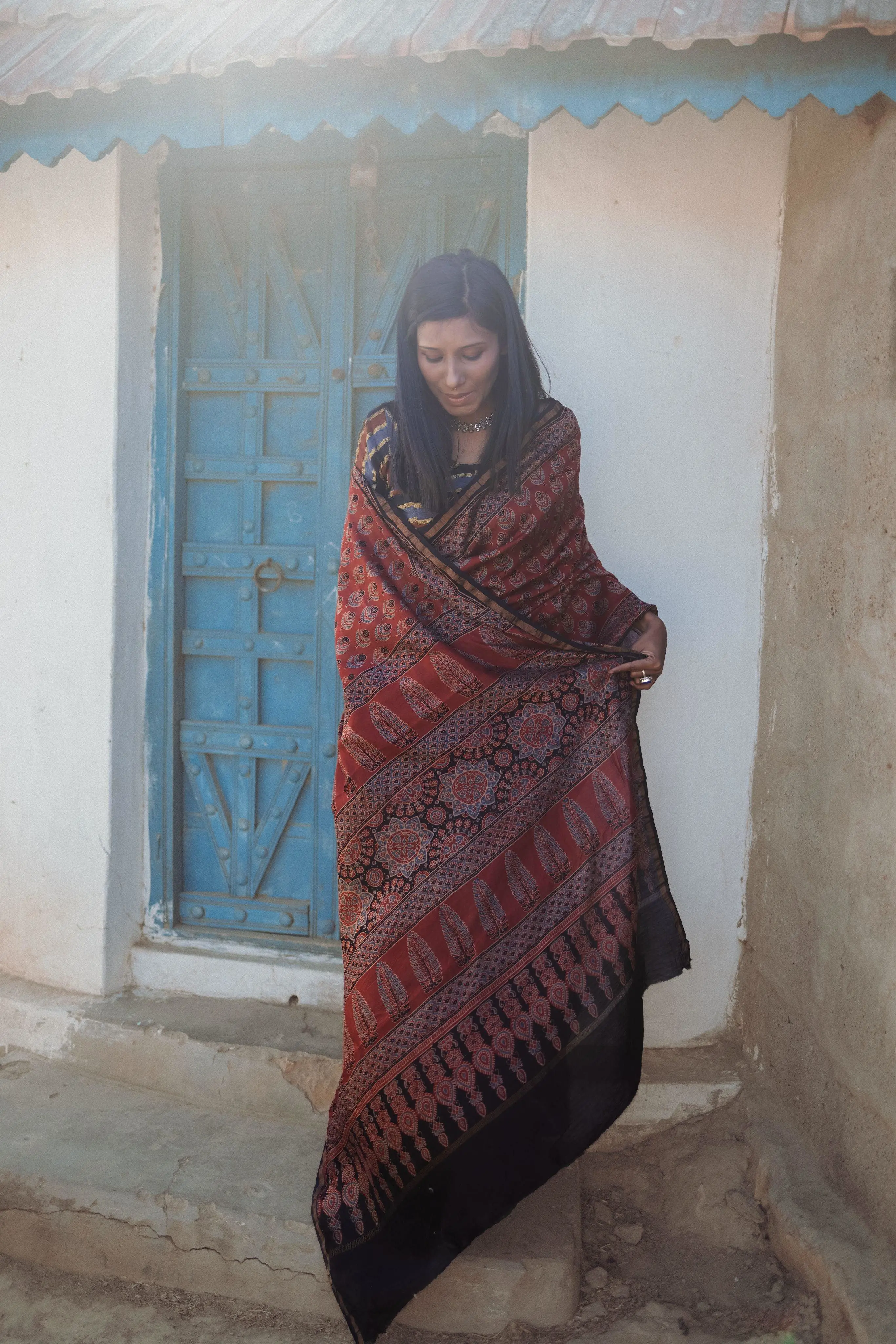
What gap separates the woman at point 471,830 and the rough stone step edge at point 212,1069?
0.54 metres

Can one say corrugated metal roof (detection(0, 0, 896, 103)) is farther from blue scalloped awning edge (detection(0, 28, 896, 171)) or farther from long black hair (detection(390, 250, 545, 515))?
long black hair (detection(390, 250, 545, 515))

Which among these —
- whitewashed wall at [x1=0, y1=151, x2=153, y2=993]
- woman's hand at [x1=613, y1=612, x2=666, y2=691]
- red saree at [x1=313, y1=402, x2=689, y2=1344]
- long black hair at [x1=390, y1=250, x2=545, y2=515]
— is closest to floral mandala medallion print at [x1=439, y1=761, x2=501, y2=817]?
red saree at [x1=313, y1=402, x2=689, y2=1344]

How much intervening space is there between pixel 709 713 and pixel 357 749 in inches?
42.2

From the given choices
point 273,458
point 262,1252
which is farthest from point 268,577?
point 262,1252

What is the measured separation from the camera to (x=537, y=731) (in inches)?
93.5

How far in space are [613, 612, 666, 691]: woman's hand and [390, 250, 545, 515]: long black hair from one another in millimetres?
453

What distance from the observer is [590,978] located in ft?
7.59

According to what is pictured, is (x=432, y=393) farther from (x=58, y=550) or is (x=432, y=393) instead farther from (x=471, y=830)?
(x=58, y=550)

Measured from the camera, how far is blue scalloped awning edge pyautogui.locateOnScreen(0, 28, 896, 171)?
223cm

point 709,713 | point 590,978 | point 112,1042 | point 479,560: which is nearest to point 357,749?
point 479,560

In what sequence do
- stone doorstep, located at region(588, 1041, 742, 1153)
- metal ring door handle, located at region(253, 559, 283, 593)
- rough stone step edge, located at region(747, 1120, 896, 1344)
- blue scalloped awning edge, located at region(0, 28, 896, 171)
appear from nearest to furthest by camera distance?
rough stone step edge, located at region(747, 1120, 896, 1344), blue scalloped awning edge, located at region(0, 28, 896, 171), stone doorstep, located at region(588, 1041, 742, 1153), metal ring door handle, located at region(253, 559, 283, 593)

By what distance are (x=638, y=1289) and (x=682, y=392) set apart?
2201mm

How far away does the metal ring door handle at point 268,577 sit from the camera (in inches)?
128

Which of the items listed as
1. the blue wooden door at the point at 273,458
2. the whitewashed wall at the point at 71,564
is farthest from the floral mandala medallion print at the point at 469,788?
the whitewashed wall at the point at 71,564
